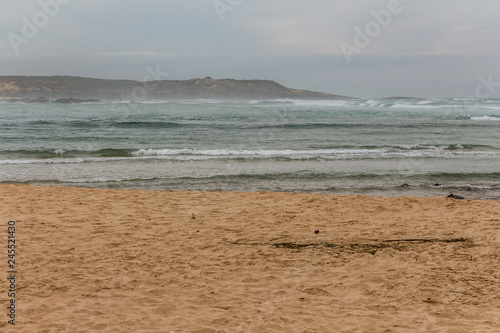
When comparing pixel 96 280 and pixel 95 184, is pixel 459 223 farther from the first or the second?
pixel 95 184

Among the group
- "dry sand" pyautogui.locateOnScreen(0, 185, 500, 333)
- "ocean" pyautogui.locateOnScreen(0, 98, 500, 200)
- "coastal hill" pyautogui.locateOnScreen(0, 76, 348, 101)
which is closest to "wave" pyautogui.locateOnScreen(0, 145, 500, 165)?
"ocean" pyautogui.locateOnScreen(0, 98, 500, 200)

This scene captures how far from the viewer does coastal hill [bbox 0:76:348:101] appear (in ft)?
340

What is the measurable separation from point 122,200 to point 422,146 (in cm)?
1594

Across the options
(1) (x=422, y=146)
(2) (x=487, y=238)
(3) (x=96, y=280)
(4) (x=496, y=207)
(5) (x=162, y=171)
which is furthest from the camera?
(1) (x=422, y=146)

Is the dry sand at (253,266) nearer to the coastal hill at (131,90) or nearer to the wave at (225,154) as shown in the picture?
the wave at (225,154)

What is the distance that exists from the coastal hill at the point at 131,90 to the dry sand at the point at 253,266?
97.0 m

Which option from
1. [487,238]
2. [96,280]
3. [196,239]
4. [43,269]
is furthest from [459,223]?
[43,269]

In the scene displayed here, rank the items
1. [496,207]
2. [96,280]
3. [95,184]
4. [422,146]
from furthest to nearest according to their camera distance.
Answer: [422,146], [95,184], [496,207], [96,280]

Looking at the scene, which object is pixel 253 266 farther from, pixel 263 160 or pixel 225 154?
pixel 225 154

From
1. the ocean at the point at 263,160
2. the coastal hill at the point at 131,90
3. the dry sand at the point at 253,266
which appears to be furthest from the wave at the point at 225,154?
the coastal hill at the point at 131,90

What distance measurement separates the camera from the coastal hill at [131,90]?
103688mm

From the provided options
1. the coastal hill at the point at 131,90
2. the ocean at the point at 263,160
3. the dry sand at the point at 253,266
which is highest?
the coastal hill at the point at 131,90

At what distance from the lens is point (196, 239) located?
6.84 metres

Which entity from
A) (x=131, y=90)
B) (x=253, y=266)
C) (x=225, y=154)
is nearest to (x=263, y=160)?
(x=225, y=154)
